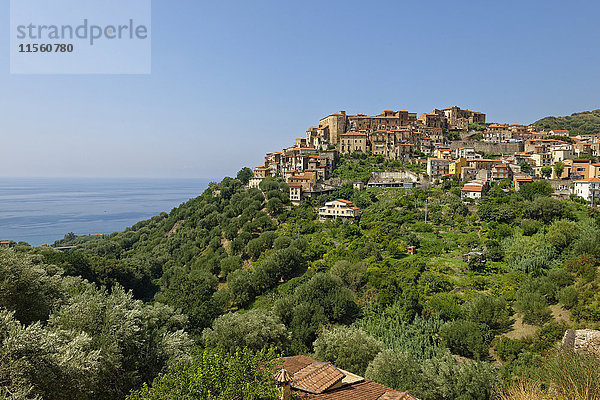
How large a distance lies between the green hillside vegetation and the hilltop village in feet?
12.1

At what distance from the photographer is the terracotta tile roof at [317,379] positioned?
8734mm

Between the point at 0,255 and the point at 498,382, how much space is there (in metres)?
19.2

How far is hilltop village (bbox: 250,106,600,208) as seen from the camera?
1799 inches

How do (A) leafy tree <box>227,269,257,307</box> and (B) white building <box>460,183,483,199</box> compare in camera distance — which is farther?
(B) white building <box>460,183,483,199</box>

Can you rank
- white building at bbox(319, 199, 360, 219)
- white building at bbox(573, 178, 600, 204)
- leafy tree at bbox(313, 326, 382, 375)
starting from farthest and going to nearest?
white building at bbox(319, 199, 360, 219), white building at bbox(573, 178, 600, 204), leafy tree at bbox(313, 326, 382, 375)

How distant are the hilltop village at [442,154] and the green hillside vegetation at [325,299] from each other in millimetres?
3695

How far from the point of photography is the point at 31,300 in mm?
11633

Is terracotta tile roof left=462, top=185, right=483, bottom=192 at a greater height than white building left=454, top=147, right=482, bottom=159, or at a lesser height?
lesser

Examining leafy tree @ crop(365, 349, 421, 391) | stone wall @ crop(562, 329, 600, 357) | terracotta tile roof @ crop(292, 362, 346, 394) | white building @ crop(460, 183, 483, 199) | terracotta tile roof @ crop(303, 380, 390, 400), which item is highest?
white building @ crop(460, 183, 483, 199)

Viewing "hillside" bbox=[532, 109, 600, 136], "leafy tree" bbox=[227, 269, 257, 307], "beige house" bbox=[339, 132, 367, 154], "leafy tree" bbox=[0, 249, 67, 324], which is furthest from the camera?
"hillside" bbox=[532, 109, 600, 136]

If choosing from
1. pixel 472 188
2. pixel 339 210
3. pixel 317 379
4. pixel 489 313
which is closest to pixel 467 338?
pixel 489 313

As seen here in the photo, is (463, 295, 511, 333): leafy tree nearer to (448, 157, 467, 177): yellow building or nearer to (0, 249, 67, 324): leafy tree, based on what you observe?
(0, 249, 67, 324): leafy tree

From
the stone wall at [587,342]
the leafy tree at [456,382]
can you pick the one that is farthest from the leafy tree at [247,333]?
the stone wall at [587,342]

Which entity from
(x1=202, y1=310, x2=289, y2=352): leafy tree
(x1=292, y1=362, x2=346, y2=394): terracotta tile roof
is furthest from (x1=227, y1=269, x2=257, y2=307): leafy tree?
(x1=292, y1=362, x2=346, y2=394): terracotta tile roof
